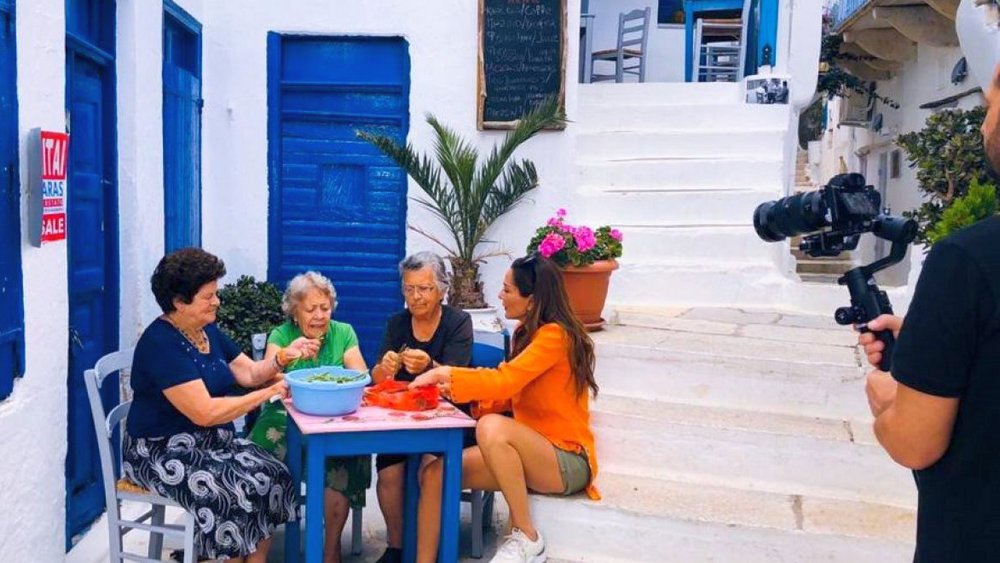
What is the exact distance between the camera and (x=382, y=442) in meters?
3.18

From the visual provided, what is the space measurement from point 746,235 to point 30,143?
4.86 meters

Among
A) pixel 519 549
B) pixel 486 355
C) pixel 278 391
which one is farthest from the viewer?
pixel 486 355

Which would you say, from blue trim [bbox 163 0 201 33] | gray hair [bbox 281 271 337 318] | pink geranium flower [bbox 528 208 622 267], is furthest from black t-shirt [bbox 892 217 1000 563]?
blue trim [bbox 163 0 201 33]

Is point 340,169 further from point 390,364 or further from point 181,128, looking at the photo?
point 390,364

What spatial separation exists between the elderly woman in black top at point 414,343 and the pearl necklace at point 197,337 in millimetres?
664

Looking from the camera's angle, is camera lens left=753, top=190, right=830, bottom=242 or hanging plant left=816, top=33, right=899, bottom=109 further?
hanging plant left=816, top=33, right=899, bottom=109

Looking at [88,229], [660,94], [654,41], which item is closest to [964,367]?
[88,229]

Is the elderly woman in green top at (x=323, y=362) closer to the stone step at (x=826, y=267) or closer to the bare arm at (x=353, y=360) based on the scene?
the bare arm at (x=353, y=360)

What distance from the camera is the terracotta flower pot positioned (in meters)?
5.27

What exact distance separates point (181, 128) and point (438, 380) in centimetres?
264

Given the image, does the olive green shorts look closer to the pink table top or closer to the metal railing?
the pink table top

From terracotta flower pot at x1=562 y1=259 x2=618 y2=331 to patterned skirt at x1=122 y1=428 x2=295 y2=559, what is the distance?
7.85 ft

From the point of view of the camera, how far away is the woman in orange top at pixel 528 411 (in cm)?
347

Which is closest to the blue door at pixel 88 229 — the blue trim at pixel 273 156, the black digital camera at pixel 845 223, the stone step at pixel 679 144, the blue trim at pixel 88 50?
the blue trim at pixel 88 50
